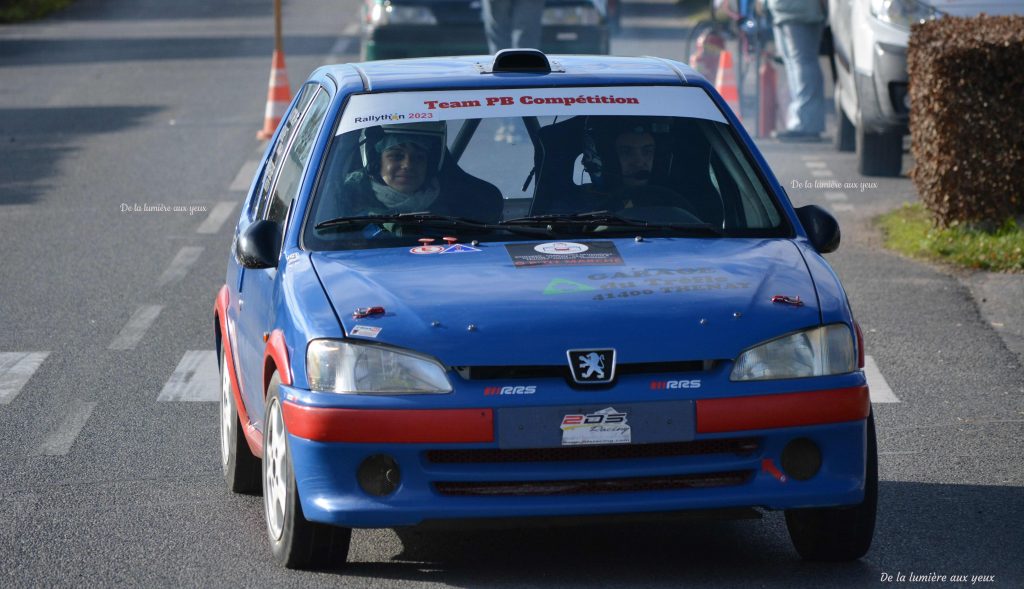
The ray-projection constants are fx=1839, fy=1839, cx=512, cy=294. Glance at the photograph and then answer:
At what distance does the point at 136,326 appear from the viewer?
10.1m

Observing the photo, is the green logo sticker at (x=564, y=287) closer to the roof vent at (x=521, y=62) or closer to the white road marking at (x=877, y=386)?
the roof vent at (x=521, y=62)

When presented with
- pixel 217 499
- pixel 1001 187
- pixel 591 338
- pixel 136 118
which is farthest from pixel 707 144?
pixel 136 118

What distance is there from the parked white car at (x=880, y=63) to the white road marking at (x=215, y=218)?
525 centimetres

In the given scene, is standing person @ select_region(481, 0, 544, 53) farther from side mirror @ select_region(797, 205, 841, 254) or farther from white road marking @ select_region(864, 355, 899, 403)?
side mirror @ select_region(797, 205, 841, 254)

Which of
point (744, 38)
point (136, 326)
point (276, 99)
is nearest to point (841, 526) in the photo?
point (136, 326)

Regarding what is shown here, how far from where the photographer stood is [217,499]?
6.60 metres

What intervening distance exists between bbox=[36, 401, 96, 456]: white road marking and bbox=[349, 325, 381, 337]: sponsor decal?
259 cm

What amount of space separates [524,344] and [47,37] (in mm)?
25853

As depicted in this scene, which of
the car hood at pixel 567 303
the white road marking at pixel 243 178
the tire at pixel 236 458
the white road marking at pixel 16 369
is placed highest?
the car hood at pixel 567 303

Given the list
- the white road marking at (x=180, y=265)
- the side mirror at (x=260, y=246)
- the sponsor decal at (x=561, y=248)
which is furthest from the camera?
the white road marking at (x=180, y=265)

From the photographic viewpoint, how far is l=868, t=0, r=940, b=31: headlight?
571 inches

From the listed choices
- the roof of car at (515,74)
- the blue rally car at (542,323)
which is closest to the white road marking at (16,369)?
the blue rally car at (542,323)

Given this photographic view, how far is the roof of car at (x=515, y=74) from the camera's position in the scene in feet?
21.0

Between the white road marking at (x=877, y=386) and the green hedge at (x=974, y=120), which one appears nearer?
the white road marking at (x=877, y=386)
